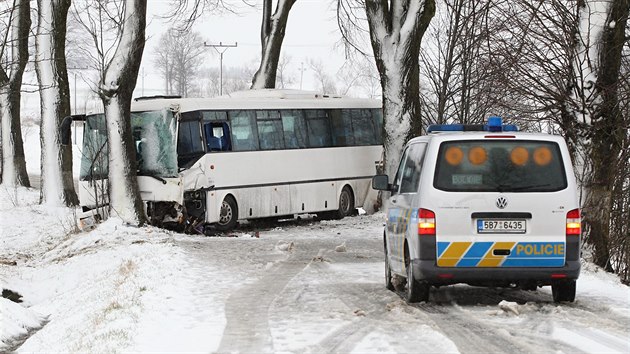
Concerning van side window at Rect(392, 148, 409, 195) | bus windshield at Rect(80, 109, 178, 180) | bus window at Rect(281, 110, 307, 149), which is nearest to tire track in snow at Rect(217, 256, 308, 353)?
van side window at Rect(392, 148, 409, 195)

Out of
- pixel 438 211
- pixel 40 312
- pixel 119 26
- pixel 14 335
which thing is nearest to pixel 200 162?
pixel 119 26

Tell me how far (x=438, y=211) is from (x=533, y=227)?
0.97 m

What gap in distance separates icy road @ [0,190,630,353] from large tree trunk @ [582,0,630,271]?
1882 mm

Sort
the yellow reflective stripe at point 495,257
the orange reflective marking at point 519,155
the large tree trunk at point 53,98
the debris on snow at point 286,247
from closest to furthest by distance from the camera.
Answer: the yellow reflective stripe at point 495,257
the orange reflective marking at point 519,155
the debris on snow at point 286,247
the large tree trunk at point 53,98

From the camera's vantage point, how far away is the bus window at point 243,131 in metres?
27.4

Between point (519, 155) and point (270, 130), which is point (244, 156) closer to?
point (270, 130)

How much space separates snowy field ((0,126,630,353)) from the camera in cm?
958

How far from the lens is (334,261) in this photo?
18000 millimetres

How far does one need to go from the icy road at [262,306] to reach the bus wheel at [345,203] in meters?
8.29

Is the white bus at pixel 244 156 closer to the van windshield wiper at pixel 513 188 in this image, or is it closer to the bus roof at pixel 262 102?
the bus roof at pixel 262 102

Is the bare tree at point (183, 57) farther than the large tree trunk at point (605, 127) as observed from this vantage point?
Yes

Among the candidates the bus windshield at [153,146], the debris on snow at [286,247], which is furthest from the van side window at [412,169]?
the bus windshield at [153,146]

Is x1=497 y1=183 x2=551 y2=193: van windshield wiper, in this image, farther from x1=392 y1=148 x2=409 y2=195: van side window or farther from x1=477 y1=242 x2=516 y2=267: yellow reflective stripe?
x1=392 y1=148 x2=409 y2=195: van side window

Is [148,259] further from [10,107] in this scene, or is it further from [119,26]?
[10,107]
